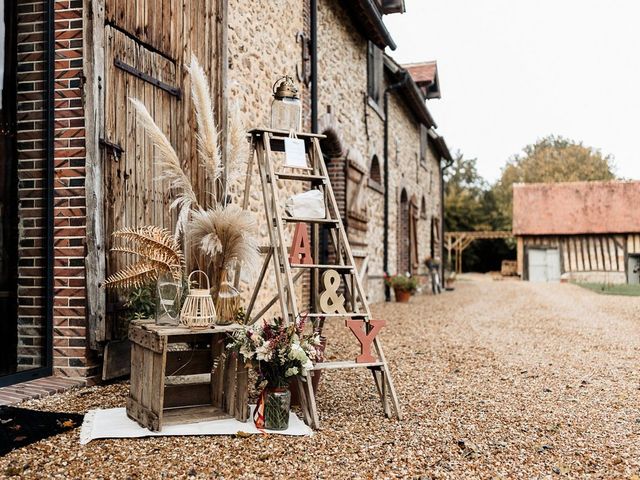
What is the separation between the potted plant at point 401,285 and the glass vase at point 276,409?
380 inches

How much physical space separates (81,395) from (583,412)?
126 inches

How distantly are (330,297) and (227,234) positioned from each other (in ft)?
2.50

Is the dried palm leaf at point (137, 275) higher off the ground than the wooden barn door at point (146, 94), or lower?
lower

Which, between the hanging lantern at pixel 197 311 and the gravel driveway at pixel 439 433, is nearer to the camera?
the gravel driveway at pixel 439 433

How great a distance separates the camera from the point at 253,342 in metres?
3.52

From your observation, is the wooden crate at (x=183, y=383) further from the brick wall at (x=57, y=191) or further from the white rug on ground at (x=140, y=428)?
the brick wall at (x=57, y=191)

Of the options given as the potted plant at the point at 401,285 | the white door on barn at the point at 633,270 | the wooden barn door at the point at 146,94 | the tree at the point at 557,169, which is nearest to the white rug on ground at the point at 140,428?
the wooden barn door at the point at 146,94

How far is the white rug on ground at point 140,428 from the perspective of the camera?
3357mm

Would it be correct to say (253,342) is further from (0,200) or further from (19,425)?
(0,200)

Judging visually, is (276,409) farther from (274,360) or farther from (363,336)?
(363,336)

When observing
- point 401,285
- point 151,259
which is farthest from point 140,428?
point 401,285

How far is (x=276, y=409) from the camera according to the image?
11.7 feet

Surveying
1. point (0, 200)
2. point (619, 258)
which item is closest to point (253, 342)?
point (0, 200)

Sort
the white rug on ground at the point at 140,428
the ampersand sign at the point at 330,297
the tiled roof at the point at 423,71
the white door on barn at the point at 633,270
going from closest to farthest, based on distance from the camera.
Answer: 1. the white rug on ground at the point at 140,428
2. the ampersand sign at the point at 330,297
3. the tiled roof at the point at 423,71
4. the white door on barn at the point at 633,270
